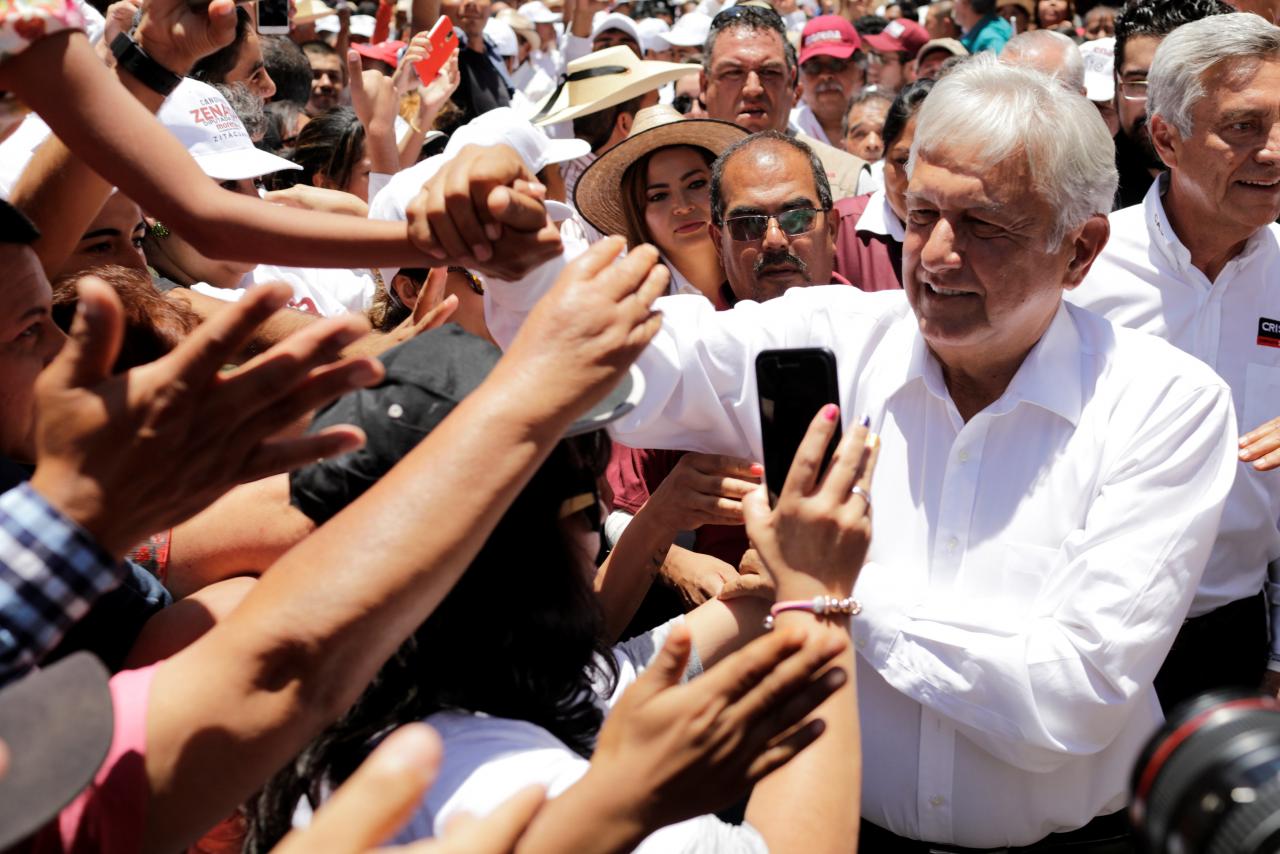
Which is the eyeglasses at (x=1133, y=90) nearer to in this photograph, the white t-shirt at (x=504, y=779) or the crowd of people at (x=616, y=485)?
the crowd of people at (x=616, y=485)

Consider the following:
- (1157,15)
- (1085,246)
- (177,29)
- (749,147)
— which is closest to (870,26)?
(1157,15)

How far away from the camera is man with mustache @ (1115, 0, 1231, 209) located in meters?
4.71

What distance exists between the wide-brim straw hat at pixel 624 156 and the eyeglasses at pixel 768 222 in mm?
673

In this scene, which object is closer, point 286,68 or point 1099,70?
point 1099,70

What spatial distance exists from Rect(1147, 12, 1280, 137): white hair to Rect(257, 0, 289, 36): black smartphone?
361 centimetres

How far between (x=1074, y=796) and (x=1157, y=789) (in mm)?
1277

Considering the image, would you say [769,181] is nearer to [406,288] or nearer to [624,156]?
[624,156]

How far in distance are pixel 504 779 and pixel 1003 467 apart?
50.4 inches

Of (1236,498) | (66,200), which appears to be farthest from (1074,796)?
(66,200)

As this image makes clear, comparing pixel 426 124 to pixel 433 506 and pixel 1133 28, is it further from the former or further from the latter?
pixel 433 506

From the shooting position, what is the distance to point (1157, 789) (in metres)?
1.06

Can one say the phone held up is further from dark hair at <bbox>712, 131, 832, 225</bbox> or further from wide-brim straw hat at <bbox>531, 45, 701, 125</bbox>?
dark hair at <bbox>712, 131, 832, 225</bbox>

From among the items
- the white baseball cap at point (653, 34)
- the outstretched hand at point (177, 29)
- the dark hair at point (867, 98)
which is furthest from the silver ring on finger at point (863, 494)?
the white baseball cap at point (653, 34)

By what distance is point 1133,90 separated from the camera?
4883 mm
